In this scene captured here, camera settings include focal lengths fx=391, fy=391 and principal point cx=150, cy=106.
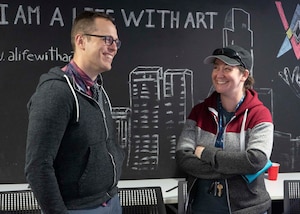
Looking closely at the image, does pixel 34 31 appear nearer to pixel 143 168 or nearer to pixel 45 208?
pixel 143 168

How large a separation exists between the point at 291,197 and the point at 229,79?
908 millimetres

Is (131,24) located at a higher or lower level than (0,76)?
higher

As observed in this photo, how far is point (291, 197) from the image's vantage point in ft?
7.70

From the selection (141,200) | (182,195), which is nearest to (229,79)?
(182,195)

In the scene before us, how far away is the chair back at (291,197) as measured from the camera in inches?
91.5

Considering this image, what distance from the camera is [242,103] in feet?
6.50

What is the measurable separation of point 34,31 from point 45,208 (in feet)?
4.80

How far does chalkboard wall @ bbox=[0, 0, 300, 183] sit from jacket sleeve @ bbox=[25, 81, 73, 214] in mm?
1240

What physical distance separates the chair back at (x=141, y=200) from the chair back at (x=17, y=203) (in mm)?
489

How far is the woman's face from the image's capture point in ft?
6.40

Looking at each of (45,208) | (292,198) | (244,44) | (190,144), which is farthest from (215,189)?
(244,44)

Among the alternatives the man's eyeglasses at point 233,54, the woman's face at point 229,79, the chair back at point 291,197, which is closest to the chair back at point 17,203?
the woman's face at point 229,79

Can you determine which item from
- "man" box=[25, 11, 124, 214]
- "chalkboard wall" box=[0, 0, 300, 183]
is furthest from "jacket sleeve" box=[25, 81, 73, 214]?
"chalkboard wall" box=[0, 0, 300, 183]

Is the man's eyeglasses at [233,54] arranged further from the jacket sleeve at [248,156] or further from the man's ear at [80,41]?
the man's ear at [80,41]
